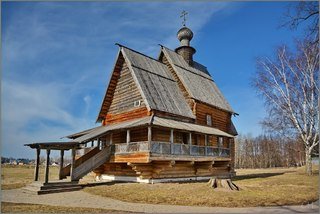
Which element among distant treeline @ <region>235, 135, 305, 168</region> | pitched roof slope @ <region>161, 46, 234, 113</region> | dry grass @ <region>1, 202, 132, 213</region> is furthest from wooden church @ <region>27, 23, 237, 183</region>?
distant treeline @ <region>235, 135, 305, 168</region>

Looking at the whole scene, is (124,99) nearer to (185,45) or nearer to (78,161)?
(78,161)

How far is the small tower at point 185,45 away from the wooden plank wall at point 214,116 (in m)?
7.24

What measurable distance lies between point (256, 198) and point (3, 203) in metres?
10.6

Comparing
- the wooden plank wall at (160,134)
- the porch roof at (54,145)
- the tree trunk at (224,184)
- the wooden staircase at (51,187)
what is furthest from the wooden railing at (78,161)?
the tree trunk at (224,184)

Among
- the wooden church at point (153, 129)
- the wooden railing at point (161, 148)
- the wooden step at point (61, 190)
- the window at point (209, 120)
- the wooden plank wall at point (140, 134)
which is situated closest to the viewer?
the wooden step at point (61, 190)

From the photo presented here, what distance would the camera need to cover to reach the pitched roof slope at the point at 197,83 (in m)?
26.2

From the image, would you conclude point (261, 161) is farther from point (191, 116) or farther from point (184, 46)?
point (191, 116)

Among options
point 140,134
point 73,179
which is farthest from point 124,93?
point 73,179

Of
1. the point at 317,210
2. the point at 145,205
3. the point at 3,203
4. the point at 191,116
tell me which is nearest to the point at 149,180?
the point at 191,116

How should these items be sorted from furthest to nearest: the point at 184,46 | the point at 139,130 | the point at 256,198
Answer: the point at 184,46
the point at 139,130
the point at 256,198

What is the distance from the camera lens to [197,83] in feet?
93.7

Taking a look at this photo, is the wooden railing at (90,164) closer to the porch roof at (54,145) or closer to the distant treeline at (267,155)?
the porch roof at (54,145)

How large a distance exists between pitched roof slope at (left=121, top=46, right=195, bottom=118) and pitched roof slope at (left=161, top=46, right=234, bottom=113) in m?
1.17

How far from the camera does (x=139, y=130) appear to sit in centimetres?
2170
